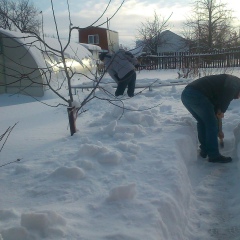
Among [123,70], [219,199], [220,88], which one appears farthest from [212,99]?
[123,70]

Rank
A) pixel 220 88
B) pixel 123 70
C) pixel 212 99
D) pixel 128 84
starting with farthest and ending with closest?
1. pixel 128 84
2. pixel 123 70
3. pixel 212 99
4. pixel 220 88

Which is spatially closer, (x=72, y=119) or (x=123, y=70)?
(x=72, y=119)

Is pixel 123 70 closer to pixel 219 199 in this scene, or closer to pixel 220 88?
pixel 220 88

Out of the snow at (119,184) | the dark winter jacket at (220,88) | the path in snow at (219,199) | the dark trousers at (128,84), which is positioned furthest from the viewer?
the dark trousers at (128,84)

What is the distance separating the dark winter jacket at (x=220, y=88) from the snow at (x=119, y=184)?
74 cm

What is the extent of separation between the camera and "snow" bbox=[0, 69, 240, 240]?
2.61m

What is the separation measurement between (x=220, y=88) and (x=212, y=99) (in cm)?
20

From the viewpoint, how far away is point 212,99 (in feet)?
17.0

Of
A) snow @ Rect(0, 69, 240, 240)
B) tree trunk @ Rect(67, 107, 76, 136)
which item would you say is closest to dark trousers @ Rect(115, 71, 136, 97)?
snow @ Rect(0, 69, 240, 240)

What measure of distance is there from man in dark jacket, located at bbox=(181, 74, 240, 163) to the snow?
31cm

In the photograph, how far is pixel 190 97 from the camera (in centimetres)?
517

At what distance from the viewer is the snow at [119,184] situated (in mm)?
2613

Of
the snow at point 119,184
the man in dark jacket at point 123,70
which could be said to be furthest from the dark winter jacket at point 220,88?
the man in dark jacket at point 123,70

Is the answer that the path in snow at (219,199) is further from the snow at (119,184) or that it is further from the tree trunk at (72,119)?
the tree trunk at (72,119)
